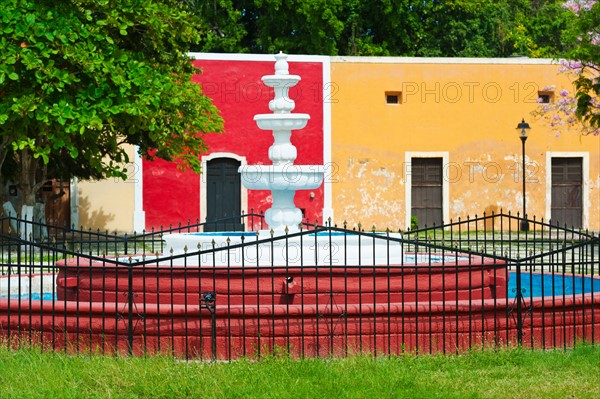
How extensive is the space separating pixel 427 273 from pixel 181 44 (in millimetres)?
13807

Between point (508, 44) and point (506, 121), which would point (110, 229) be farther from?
point (508, 44)

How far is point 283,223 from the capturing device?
1199 cm

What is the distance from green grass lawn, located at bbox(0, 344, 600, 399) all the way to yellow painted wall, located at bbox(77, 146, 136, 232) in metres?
19.3

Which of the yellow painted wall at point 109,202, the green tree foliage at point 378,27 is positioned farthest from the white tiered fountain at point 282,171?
the green tree foliage at point 378,27

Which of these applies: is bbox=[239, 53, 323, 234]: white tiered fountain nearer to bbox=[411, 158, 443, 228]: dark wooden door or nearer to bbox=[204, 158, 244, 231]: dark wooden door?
bbox=[204, 158, 244, 231]: dark wooden door

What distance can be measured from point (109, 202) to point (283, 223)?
16.4 metres

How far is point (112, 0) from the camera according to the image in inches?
750

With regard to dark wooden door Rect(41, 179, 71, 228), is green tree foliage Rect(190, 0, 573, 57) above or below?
above

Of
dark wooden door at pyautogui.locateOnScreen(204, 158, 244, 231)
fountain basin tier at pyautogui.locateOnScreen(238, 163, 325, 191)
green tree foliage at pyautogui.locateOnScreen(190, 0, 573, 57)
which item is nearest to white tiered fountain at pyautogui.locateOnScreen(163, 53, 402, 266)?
fountain basin tier at pyautogui.locateOnScreen(238, 163, 325, 191)

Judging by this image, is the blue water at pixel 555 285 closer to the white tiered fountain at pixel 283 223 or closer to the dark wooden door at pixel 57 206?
the white tiered fountain at pixel 283 223

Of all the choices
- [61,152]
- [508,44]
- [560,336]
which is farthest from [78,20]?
[508,44]

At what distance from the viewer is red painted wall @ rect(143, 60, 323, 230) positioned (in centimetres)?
2780

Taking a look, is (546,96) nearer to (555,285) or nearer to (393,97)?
(393,97)

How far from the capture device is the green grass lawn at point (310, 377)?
23.6ft
